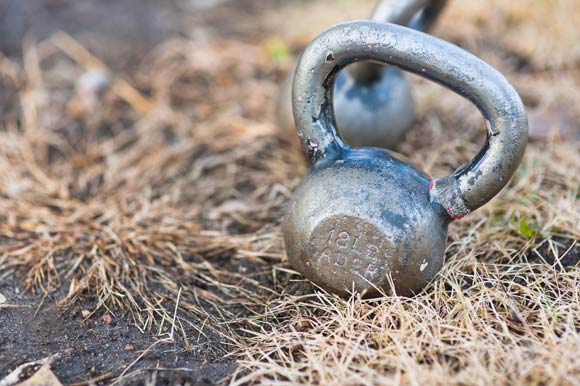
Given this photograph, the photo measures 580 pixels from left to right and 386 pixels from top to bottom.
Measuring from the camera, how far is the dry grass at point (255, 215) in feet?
5.96

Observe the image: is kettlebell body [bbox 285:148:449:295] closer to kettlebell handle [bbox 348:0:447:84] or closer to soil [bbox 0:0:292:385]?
soil [bbox 0:0:292:385]

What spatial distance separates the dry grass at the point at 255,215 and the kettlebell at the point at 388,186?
12 cm

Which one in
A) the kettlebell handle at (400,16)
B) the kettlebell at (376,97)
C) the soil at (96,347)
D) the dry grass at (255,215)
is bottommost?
the soil at (96,347)

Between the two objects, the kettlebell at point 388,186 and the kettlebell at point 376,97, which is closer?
the kettlebell at point 388,186

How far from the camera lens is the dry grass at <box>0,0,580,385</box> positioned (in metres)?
1.82

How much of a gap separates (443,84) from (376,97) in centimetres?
70

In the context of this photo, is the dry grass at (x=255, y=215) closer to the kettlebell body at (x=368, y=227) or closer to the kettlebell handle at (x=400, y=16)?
the kettlebell body at (x=368, y=227)


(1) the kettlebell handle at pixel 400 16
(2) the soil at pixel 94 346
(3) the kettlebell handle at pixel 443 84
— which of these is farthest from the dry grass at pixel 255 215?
(1) the kettlebell handle at pixel 400 16

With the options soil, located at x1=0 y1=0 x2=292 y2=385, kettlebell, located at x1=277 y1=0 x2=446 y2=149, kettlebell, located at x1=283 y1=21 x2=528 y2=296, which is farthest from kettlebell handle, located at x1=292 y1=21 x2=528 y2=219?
soil, located at x1=0 y1=0 x2=292 y2=385

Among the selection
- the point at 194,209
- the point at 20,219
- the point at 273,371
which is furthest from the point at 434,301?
the point at 20,219

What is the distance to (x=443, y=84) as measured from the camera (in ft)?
6.10

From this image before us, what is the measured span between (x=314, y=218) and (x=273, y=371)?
1.43 feet

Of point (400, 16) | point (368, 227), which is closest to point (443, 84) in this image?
point (368, 227)

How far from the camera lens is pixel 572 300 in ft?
6.29
